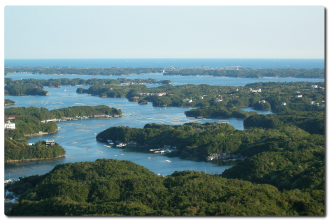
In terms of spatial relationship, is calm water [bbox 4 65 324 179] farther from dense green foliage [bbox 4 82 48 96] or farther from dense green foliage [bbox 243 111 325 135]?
dense green foliage [bbox 4 82 48 96]

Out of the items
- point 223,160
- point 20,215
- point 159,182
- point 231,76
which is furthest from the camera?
point 231,76

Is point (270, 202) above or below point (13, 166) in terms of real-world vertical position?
above

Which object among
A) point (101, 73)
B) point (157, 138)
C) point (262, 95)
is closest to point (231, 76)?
point (101, 73)

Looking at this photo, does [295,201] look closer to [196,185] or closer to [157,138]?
[196,185]

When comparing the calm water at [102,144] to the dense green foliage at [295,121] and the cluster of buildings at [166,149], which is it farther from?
the dense green foliage at [295,121]

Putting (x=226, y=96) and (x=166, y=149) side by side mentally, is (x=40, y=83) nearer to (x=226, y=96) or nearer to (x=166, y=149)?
(x=226, y=96)

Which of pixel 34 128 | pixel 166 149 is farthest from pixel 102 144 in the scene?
pixel 34 128

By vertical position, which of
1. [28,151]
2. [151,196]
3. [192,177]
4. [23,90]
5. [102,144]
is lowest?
[102,144]
